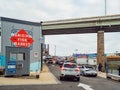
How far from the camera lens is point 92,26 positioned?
59.4 metres

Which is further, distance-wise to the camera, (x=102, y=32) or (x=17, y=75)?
(x=102, y=32)

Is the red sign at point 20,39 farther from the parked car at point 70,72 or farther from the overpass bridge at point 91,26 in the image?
the overpass bridge at point 91,26

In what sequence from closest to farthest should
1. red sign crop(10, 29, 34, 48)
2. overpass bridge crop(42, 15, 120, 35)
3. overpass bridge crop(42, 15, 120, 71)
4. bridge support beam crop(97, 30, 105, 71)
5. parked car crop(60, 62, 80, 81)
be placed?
parked car crop(60, 62, 80, 81)
red sign crop(10, 29, 34, 48)
overpass bridge crop(42, 15, 120, 35)
overpass bridge crop(42, 15, 120, 71)
bridge support beam crop(97, 30, 105, 71)

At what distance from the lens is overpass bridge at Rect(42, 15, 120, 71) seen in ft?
189

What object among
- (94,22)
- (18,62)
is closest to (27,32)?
(18,62)

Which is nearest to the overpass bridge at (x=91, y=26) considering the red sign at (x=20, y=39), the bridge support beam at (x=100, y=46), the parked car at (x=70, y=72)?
the bridge support beam at (x=100, y=46)

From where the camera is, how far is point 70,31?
216 feet

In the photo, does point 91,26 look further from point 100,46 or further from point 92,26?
point 100,46

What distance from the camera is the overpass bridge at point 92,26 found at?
189 ft

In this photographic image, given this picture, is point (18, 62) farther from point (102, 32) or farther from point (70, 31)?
point (70, 31)

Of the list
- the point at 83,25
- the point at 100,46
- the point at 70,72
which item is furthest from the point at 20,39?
the point at 100,46

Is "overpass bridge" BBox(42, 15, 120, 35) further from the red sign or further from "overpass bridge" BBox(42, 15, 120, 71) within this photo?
the red sign

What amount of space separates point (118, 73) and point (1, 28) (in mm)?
15659

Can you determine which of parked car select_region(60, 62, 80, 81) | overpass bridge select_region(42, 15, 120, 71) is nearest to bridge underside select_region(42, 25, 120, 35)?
overpass bridge select_region(42, 15, 120, 71)
